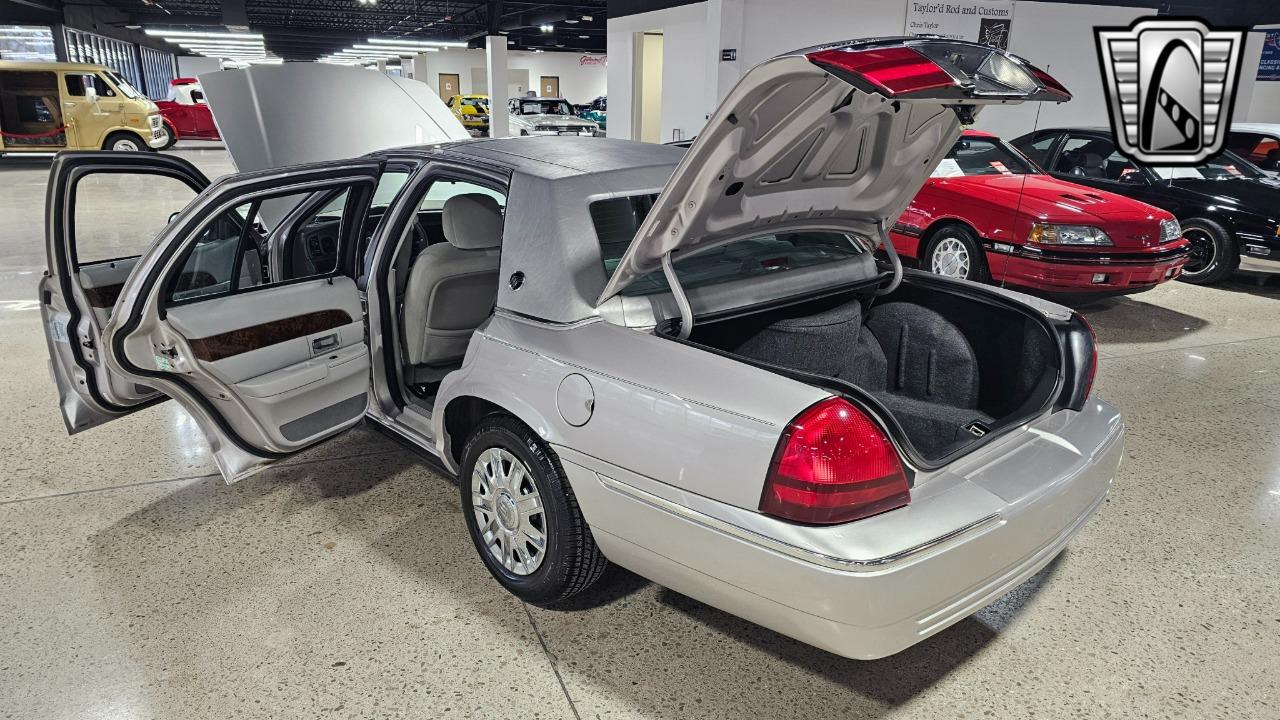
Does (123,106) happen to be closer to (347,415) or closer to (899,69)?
(347,415)

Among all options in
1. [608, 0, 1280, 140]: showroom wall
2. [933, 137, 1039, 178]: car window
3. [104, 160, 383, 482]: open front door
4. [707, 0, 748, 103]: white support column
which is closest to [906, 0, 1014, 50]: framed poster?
[608, 0, 1280, 140]: showroom wall

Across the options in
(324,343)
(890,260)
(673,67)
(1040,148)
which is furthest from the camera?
(673,67)

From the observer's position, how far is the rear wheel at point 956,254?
6309mm

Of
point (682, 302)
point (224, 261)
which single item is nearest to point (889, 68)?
point (682, 302)

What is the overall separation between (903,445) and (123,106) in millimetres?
18416

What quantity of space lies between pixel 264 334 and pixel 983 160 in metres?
6.39

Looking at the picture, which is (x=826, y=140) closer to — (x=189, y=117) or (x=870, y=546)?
(x=870, y=546)

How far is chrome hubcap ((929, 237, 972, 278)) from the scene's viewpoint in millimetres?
6457

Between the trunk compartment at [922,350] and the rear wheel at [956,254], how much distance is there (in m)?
3.59

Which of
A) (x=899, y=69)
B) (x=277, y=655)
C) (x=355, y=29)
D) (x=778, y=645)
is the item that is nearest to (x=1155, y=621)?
(x=778, y=645)

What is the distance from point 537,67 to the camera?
122ft

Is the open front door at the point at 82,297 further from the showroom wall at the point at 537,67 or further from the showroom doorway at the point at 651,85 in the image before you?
the showroom wall at the point at 537,67

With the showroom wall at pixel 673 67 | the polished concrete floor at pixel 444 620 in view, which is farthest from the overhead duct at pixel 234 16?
the polished concrete floor at pixel 444 620

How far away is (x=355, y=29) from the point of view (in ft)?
134
